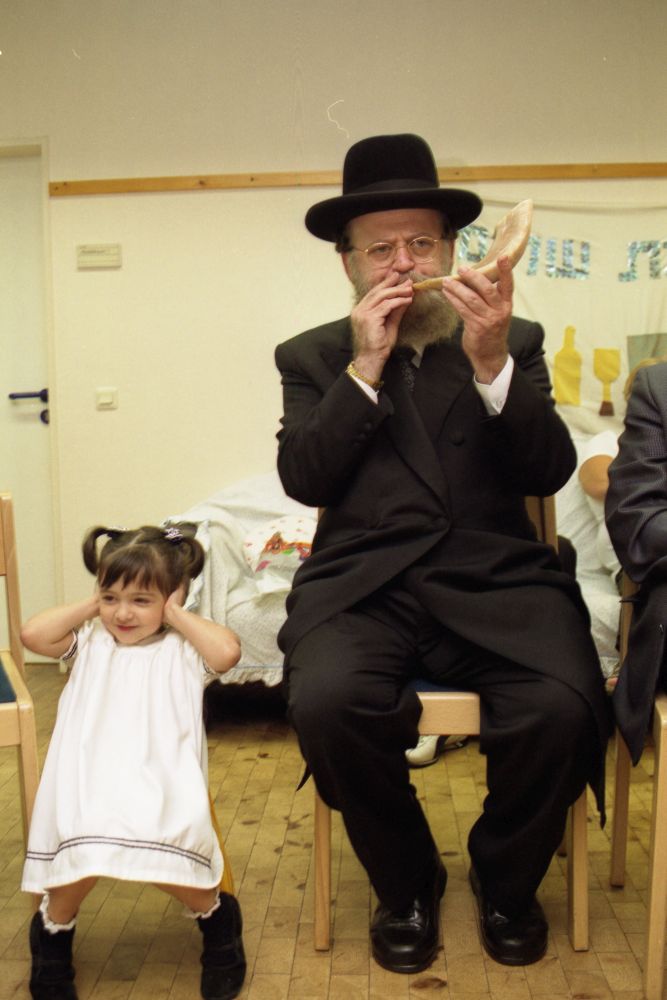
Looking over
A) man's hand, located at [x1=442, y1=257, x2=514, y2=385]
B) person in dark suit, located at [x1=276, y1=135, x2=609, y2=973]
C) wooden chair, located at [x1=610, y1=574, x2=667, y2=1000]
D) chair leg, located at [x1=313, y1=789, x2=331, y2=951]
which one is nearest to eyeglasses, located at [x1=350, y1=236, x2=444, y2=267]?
person in dark suit, located at [x1=276, y1=135, x2=609, y2=973]

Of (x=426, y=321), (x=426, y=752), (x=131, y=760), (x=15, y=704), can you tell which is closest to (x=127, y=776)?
(x=131, y=760)

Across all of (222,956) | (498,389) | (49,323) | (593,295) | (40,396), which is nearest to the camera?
(222,956)

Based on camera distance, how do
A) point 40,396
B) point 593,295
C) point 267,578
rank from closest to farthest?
point 267,578, point 593,295, point 40,396

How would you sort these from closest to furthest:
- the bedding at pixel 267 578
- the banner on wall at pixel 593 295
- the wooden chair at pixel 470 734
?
1. the wooden chair at pixel 470 734
2. the bedding at pixel 267 578
3. the banner on wall at pixel 593 295

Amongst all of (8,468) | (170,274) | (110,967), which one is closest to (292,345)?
(110,967)

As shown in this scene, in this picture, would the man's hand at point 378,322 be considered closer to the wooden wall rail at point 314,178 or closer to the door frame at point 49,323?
the wooden wall rail at point 314,178

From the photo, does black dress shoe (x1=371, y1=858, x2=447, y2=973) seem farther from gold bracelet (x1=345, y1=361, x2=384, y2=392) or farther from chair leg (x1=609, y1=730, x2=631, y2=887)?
gold bracelet (x1=345, y1=361, x2=384, y2=392)

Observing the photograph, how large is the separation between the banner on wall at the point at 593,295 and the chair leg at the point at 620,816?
2.23 metres

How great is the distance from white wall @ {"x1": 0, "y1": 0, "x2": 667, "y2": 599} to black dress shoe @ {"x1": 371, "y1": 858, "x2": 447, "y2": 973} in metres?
2.65

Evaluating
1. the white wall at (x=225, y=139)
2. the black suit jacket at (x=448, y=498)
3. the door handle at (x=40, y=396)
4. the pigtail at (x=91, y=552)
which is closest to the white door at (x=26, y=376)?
the door handle at (x=40, y=396)

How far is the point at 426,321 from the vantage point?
6.84 feet

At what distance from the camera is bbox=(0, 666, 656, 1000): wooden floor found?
182 centimetres

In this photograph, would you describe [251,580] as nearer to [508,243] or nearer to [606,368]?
[606,368]

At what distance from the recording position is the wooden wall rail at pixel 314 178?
4.08m
